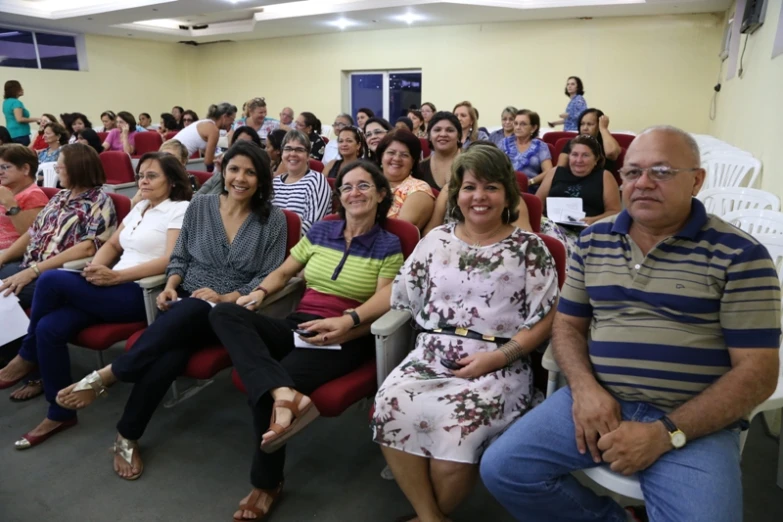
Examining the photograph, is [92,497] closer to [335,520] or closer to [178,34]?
[335,520]

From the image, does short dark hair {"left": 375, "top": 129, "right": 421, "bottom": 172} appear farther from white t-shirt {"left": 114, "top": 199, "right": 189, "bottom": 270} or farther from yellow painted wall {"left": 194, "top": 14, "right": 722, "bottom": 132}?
yellow painted wall {"left": 194, "top": 14, "right": 722, "bottom": 132}

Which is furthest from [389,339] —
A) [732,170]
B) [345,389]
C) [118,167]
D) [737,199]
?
[118,167]

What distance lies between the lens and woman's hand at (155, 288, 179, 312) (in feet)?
6.93

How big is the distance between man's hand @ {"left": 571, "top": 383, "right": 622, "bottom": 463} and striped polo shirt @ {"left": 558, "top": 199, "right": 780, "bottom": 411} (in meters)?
0.07

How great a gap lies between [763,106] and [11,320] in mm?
4504

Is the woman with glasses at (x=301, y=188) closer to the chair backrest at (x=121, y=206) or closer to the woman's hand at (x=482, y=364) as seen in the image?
the chair backrest at (x=121, y=206)

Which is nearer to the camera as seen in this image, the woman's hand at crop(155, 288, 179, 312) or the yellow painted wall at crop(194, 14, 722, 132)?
the woman's hand at crop(155, 288, 179, 312)

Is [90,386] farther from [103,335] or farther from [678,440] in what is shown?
[678,440]


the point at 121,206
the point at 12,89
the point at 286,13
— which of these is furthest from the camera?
the point at 286,13

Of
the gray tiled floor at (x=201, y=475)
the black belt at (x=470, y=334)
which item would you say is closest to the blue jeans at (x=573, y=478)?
the black belt at (x=470, y=334)

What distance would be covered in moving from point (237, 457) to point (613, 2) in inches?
301

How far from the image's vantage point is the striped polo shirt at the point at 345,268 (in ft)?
6.64

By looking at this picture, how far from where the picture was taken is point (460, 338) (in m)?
1.68

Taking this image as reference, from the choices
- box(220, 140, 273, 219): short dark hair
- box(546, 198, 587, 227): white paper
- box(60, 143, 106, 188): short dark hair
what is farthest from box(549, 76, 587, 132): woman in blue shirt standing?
box(60, 143, 106, 188): short dark hair
